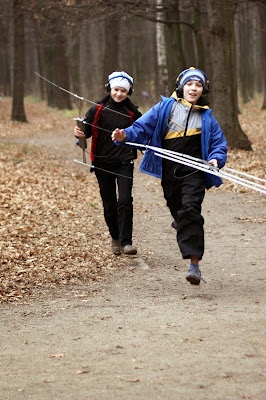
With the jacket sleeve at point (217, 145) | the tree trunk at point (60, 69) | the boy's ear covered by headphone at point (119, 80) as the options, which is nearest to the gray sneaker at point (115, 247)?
the boy's ear covered by headphone at point (119, 80)

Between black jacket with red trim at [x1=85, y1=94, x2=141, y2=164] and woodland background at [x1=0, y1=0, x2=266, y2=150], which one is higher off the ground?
woodland background at [x1=0, y1=0, x2=266, y2=150]

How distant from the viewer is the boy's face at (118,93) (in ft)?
24.2

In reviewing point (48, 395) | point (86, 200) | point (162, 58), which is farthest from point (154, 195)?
point (162, 58)

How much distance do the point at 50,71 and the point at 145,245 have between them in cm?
3062

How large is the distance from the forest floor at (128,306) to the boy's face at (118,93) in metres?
1.90

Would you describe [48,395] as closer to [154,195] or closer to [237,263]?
[237,263]

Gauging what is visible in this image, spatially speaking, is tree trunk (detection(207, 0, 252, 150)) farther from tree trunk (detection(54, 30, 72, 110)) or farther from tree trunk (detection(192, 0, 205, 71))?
tree trunk (detection(54, 30, 72, 110))

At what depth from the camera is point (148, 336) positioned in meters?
4.72

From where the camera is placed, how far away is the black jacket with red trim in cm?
745

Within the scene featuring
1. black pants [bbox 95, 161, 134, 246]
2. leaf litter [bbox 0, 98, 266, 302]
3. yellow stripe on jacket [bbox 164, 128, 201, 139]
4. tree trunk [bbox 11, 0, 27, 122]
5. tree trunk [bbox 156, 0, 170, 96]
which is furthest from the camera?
tree trunk [bbox 11, 0, 27, 122]

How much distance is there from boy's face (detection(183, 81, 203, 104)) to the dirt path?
5.94ft

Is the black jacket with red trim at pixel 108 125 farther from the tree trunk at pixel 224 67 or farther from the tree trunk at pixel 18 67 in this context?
the tree trunk at pixel 18 67

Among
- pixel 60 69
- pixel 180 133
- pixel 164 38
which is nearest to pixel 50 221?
pixel 180 133

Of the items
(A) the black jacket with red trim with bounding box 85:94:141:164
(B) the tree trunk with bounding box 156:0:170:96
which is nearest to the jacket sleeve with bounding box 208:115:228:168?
(A) the black jacket with red trim with bounding box 85:94:141:164
